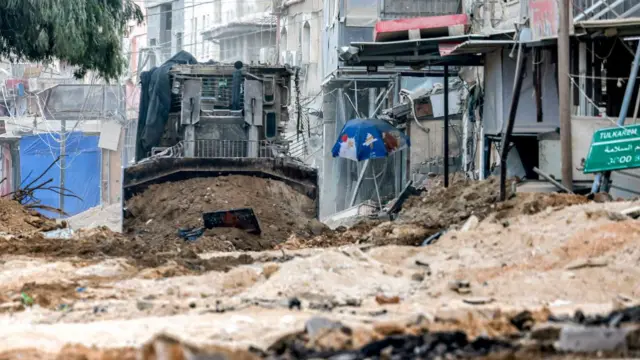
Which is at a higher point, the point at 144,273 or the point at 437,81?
the point at 437,81

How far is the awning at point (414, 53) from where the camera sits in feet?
78.1

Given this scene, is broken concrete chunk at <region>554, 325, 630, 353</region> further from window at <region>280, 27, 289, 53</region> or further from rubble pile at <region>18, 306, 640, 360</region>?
window at <region>280, 27, 289, 53</region>

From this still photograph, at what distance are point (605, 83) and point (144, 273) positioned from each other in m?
9.74

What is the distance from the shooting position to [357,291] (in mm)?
12852

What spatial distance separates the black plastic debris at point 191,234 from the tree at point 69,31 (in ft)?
16.3

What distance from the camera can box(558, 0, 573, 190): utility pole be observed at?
1867cm

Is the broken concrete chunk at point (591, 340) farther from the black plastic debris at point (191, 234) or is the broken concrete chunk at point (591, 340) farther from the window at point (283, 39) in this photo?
the window at point (283, 39)

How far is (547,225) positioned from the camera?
605 inches

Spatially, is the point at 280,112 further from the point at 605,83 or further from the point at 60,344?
the point at 60,344

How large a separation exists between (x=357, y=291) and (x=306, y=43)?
40.6 meters

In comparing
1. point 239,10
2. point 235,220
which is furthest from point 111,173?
point 235,220

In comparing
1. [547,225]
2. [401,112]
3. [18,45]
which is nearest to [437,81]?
[401,112]

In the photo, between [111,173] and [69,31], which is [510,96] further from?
[111,173]

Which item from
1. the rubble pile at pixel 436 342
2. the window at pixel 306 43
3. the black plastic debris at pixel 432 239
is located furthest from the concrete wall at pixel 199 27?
the rubble pile at pixel 436 342
